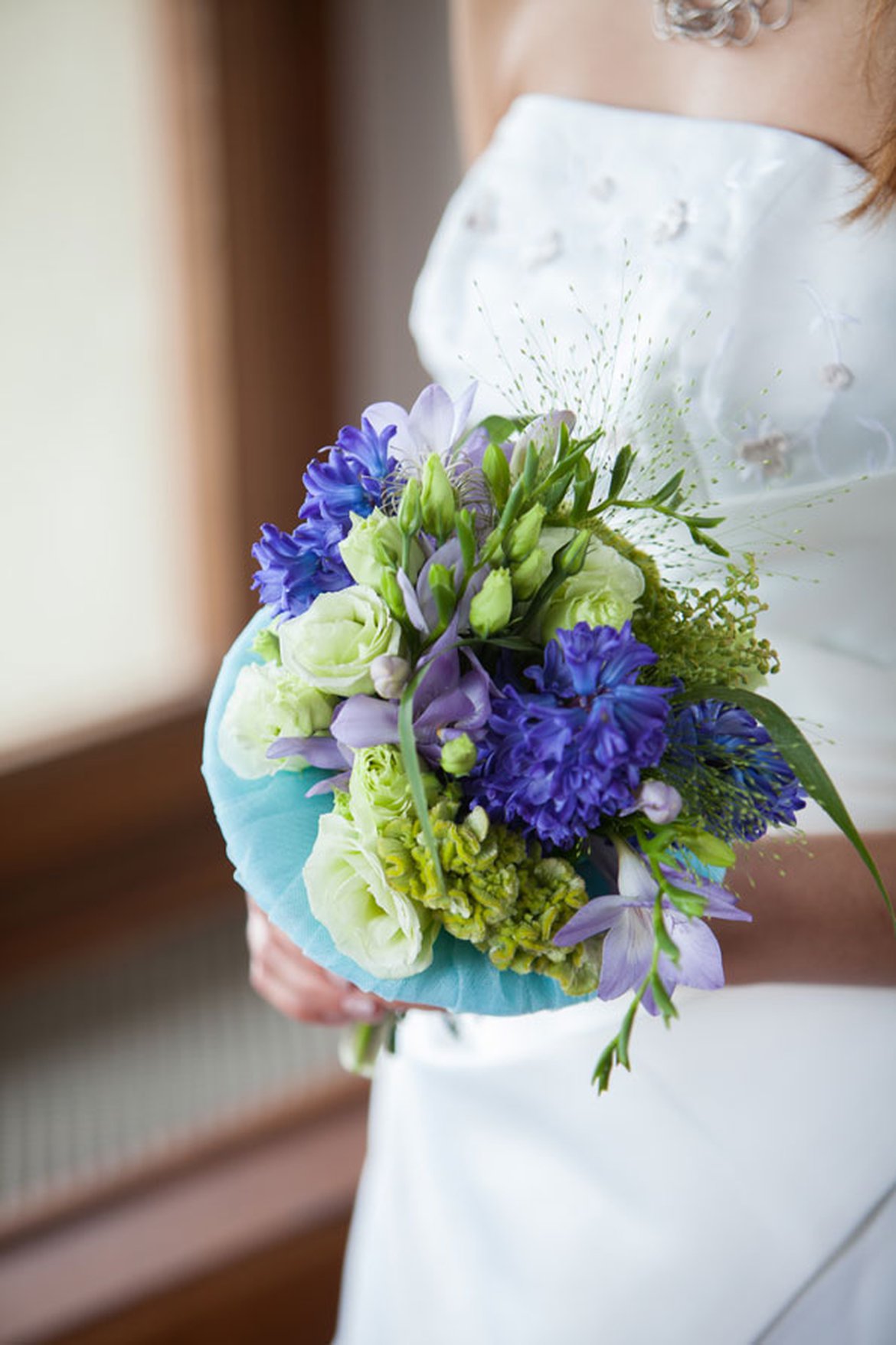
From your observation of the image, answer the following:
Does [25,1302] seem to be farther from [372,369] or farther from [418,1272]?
[372,369]

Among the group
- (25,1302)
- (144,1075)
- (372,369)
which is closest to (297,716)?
(25,1302)

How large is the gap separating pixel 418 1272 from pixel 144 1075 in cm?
76

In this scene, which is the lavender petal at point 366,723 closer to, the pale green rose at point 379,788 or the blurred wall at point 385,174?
the pale green rose at point 379,788

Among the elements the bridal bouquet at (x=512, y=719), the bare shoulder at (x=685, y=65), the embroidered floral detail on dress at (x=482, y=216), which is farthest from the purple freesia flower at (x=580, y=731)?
the embroidered floral detail on dress at (x=482, y=216)

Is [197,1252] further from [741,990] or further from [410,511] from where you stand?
[410,511]

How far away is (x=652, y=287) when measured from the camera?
2.81 feet

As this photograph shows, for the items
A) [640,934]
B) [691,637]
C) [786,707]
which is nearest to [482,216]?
[786,707]

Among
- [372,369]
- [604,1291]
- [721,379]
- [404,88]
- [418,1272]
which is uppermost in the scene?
[404,88]

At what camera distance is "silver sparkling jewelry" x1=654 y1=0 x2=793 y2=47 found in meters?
0.86

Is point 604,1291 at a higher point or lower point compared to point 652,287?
lower

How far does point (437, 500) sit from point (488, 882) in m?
0.18

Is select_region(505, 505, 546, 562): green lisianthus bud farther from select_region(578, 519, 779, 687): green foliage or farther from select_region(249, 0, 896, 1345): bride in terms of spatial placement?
select_region(249, 0, 896, 1345): bride

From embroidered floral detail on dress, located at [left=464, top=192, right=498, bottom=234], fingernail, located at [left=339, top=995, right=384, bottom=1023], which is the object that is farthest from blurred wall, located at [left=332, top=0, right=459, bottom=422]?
fingernail, located at [left=339, top=995, right=384, bottom=1023]

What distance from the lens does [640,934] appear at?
1.78 ft
